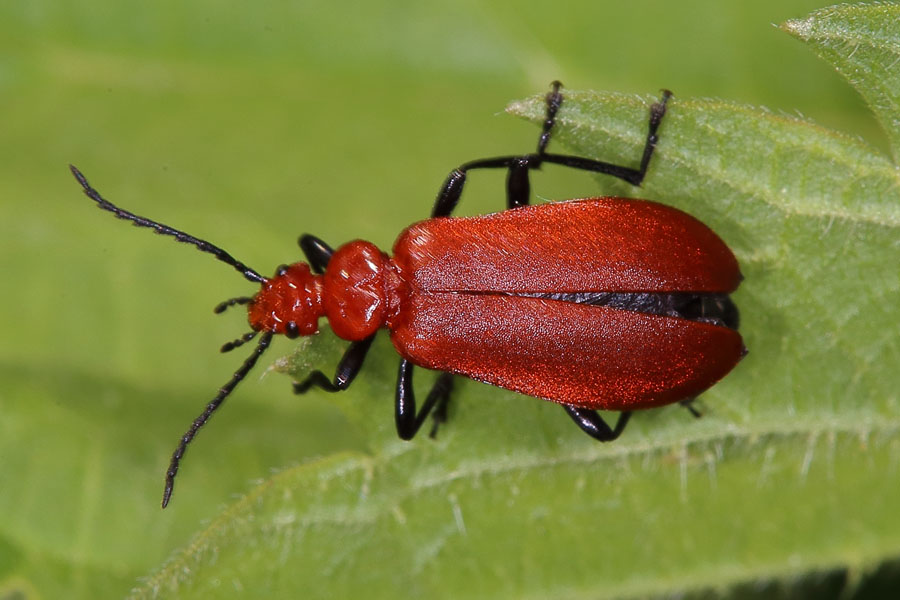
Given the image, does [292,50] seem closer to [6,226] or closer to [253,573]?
[6,226]

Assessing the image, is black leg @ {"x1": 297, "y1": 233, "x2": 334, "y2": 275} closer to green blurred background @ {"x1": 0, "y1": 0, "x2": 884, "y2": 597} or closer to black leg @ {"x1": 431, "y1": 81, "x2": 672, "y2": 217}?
black leg @ {"x1": 431, "y1": 81, "x2": 672, "y2": 217}

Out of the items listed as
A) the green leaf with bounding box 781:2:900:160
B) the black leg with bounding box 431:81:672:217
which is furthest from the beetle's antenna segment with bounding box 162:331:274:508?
the green leaf with bounding box 781:2:900:160

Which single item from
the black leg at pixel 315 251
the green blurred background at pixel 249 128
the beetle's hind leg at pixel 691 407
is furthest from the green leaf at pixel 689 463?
the green blurred background at pixel 249 128

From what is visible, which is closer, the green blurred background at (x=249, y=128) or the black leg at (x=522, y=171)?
the black leg at (x=522, y=171)

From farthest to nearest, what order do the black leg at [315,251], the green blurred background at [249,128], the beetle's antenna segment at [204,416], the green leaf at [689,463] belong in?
1. the green blurred background at [249,128]
2. the black leg at [315,251]
3. the beetle's antenna segment at [204,416]
4. the green leaf at [689,463]

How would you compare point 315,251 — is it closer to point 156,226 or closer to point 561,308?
point 156,226

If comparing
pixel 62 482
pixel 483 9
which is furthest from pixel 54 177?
pixel 483 9

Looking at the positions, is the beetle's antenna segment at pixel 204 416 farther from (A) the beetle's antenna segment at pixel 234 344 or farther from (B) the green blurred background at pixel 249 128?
(B) the green blurred background at pixel 249 128
